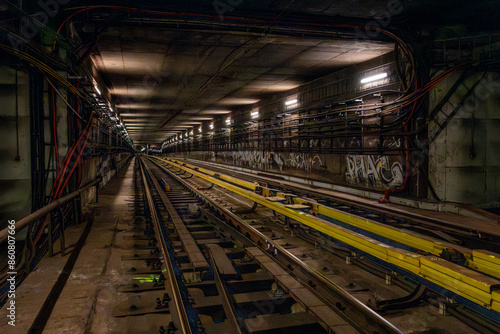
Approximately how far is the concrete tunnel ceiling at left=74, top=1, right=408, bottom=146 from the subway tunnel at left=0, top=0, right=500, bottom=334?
0.22 ft

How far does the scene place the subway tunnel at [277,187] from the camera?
12.1 ft

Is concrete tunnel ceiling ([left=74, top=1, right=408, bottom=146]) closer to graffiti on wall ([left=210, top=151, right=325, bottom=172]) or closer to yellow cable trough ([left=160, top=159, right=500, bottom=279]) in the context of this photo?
graffiti on wall ([left=210, top=151, right=325, bottom=172])

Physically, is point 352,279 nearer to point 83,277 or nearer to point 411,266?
point 411,266

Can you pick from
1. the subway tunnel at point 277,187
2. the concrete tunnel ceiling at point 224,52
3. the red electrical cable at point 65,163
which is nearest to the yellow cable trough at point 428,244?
the subway tunnel at point 277,187

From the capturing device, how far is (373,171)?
1026 centimetres

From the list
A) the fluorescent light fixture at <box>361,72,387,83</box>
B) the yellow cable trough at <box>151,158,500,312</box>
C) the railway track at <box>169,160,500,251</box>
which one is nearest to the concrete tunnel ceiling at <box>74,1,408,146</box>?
the fluorescent light fixture at <box>361,72,387,83</box>

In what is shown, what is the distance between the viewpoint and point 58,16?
21.3 ft

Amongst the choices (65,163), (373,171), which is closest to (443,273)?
(65,163)

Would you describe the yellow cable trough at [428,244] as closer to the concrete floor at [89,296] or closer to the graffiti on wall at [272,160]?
the concrete floor at [89,296]

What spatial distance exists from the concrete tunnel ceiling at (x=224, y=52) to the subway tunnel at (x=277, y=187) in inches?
2.6

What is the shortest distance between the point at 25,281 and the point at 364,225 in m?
5.26

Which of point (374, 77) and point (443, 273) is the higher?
point (374, 77)

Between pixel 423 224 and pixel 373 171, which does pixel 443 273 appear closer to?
pixel 423 224

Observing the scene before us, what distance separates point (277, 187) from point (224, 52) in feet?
17.5
